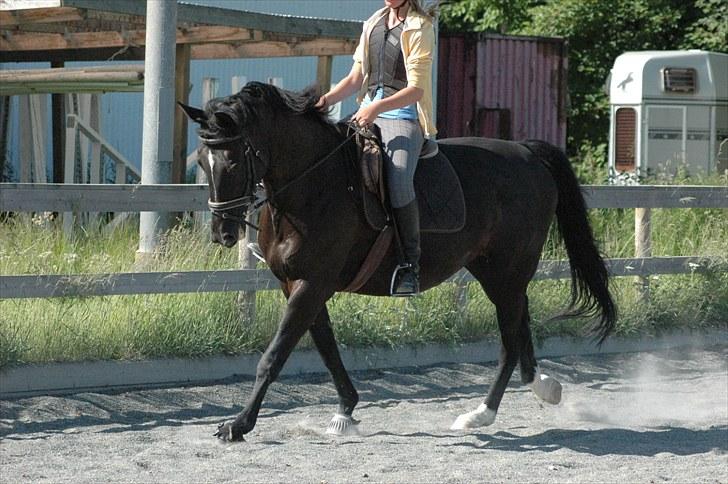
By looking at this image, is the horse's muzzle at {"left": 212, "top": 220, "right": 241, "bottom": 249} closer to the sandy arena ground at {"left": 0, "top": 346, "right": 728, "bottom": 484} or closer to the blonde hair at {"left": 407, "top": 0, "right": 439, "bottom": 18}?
the sandy arena ground at {"left": 0, "top": 346, "right": 728, "bottom": 484}

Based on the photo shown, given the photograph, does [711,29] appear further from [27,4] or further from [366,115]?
[366,115]

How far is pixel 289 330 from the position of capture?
6527 mm

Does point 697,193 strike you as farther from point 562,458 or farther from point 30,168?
point 30,168

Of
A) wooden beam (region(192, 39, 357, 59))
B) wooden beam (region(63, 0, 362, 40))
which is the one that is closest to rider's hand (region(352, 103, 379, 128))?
wooden beam (region(63, 0, 362, 40))

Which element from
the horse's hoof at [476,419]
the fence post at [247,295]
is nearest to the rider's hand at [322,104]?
the horse's hoof at [476,419]

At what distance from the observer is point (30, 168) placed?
1535cm

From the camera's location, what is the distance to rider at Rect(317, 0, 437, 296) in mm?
6684

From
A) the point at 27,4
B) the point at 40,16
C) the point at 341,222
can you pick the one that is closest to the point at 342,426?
the point at 341,222

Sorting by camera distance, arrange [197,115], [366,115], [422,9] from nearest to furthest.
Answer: [197,115], [366,115], [422,9]

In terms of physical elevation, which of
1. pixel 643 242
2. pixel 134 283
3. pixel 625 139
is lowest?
pixel 134 283

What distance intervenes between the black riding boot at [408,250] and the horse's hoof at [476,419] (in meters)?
0.87

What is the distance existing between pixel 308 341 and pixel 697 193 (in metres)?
4.12

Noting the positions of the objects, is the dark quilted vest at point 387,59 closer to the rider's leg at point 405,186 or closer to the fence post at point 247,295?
the rider's leg at point 405,186

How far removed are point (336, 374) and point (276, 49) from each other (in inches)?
305
